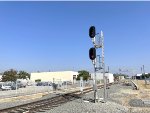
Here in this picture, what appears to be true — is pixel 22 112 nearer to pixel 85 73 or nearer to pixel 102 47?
pixel 102 47

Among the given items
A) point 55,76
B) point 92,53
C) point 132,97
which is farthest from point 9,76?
point 92,53

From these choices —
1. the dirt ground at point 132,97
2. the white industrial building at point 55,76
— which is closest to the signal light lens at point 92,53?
the dirt ground at point 132,97

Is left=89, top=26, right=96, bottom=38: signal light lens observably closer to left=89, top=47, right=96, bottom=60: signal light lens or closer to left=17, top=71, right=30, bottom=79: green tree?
left=89, top=47, right=96, bottom=60: signal light lens

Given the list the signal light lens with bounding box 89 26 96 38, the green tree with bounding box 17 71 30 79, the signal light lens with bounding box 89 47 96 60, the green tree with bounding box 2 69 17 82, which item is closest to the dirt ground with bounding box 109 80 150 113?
the signal light lens with bounding box 89 47 96 60

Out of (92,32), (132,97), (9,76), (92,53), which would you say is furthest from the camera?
(9,76)

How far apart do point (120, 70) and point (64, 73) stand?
90.1 ft

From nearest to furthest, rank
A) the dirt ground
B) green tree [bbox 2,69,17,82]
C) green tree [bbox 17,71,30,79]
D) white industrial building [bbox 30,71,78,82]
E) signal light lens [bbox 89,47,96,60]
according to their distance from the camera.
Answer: the dirt ground → signal light lens [bbox 89,47,96,60] → green tree [bbox 2,69,17,82] → white industrial building [bbox 30,71,78,82] → green tree [bbox 17,71,30,79]

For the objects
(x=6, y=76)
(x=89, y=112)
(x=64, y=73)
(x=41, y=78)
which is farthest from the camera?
(x=41, y=78)

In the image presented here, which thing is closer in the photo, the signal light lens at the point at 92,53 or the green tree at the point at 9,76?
the signal light lens at the point at 92,53

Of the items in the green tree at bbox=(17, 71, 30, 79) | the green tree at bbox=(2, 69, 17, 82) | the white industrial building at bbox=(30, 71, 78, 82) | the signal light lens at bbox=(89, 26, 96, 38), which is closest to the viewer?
the signal light lens at bbox=(89, 26, 96, 38)

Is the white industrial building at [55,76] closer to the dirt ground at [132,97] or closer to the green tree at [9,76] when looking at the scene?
the green tree at [9,76]

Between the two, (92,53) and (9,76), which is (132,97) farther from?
(9,76)

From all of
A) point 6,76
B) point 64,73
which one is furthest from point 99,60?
point 64,73

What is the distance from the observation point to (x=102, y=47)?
25422 millimetres
